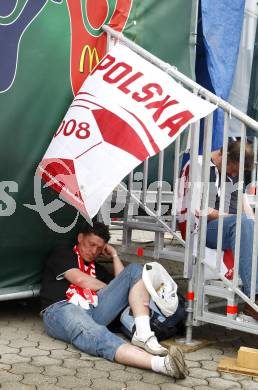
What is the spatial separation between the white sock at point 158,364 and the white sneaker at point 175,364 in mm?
27

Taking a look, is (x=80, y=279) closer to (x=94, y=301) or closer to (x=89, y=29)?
(x=94, y=301)

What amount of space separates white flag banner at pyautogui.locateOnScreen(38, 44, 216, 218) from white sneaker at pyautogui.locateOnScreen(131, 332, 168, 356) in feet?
2.88

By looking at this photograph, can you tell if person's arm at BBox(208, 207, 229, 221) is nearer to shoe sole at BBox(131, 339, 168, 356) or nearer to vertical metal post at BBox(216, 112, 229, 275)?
vertical metal post at BBox(216, 112, 229, 275)

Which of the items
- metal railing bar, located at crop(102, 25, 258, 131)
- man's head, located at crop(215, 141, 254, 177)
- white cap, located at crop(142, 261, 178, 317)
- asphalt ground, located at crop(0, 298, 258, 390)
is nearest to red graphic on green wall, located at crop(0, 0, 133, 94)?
metal railing bar, located at crop(102, 25, 258, 131)

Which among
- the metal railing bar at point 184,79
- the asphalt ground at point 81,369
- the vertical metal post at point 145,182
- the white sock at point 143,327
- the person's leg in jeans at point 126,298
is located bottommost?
the asphalt ground at point 81,369

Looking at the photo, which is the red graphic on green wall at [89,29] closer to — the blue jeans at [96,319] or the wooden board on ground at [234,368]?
the blue jeans at [96,319]

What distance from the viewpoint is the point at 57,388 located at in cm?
362

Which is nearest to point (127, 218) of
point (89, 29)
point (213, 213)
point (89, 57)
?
point (213, 213)

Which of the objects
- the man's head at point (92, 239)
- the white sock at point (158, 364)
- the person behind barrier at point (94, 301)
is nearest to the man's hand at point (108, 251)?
the person behind barrier at point (94, 301)

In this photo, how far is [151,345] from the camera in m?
4.16

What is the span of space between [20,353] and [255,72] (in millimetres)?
3993

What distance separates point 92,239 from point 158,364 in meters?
1.14

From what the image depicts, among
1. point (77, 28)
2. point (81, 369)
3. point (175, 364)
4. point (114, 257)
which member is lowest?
point (81, 369)

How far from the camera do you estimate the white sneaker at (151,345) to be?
409 centimetres
